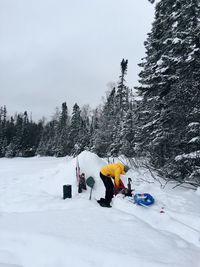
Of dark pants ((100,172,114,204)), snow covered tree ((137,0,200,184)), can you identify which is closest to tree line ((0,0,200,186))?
snow covered tree ((137,0,200,184))

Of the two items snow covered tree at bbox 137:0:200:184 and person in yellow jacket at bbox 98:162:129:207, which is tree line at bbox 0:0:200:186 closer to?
snow covered tree at bbox 137:0:200:184

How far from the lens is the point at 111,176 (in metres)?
8.79

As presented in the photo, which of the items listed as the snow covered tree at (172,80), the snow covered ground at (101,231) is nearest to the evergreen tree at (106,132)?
the snow covered tree at (172,80)

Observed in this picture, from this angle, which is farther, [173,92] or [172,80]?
[172,80]

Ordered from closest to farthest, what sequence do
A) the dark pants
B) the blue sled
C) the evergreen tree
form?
the blue sled
the dark pants
the evergreen tree

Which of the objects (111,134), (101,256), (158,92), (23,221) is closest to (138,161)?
(158,92)

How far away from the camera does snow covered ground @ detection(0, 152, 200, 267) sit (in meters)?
4.45

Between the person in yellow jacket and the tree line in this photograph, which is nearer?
the person in yellow jacket

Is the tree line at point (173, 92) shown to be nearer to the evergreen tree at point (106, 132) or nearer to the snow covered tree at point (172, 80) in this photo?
the snow covered tree at point (172, 80)

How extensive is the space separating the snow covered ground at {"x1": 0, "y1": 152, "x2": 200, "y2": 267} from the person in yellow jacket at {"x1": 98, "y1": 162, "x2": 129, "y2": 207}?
29 centimetres

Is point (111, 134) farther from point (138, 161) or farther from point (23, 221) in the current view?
point (23, 221)

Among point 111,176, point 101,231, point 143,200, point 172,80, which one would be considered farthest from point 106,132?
point 101,231

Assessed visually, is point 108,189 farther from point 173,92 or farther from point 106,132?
point 106,132

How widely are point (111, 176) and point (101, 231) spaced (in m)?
3.03
